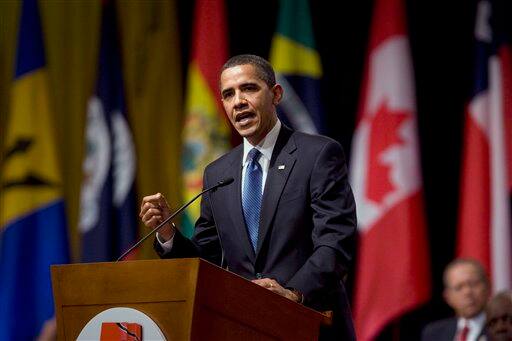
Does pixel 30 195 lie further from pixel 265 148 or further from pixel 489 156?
pixel 265 148

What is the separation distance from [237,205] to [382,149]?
364 cm

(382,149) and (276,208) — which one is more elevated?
(382,149)

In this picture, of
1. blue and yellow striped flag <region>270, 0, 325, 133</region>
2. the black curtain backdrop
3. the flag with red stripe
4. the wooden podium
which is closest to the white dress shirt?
the wooden podium

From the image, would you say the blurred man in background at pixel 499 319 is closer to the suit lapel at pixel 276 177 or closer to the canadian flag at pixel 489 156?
the canadian flag at pixel 489 156

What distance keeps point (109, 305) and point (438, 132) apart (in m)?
4.77

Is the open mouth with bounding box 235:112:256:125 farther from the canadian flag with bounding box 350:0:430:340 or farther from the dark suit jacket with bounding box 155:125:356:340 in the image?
the canadian flag with bounding box 350:0:430:340

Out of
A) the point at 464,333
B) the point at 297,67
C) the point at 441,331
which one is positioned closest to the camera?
the point at 464,333

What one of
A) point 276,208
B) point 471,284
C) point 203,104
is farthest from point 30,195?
point 276,208

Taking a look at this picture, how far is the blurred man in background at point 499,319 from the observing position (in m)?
4.61

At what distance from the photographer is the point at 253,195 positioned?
2.89 metres

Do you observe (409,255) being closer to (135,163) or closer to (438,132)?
(438,132)

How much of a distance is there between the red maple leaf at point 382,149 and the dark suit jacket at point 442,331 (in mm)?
1092

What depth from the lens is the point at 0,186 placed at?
614cm

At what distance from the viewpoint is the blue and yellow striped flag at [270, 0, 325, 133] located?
643 cm
